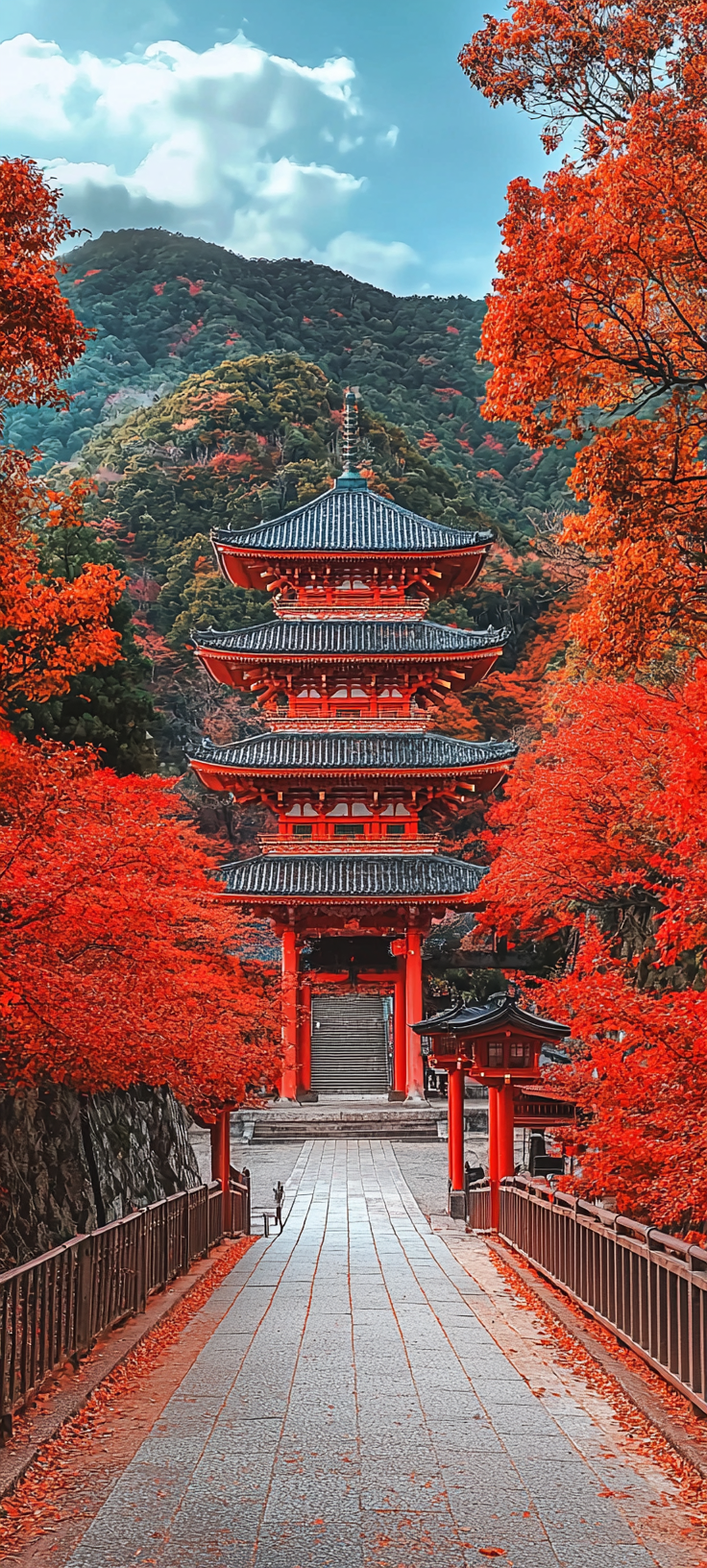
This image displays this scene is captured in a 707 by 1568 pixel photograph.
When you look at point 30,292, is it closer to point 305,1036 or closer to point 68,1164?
point 68,1164

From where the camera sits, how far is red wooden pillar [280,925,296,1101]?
27.8m

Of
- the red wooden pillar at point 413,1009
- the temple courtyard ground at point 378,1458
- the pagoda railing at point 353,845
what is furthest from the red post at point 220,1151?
the pagoda railing at point 353,845

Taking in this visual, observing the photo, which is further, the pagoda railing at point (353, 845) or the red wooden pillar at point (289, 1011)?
the pagoda railing at point (353, 845)

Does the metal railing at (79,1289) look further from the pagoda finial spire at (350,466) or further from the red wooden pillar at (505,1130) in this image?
the pagoda finial spire at (350,466)

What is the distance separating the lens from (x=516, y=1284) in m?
11.2

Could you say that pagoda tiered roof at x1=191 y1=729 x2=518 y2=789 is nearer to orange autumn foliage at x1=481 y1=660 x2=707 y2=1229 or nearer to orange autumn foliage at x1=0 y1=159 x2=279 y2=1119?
orange autumn foliage at x1=481 y1=660 x2=707 y2=1229

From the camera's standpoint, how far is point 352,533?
3328cm

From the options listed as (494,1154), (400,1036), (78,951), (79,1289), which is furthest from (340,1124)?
(79,1289)

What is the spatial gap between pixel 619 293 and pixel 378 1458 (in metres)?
6.59

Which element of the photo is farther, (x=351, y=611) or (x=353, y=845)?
(x=351, y=611)

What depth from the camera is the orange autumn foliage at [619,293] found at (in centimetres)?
717

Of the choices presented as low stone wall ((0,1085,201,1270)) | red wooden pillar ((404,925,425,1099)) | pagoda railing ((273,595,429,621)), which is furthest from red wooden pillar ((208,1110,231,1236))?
pagoda railing ((273,595,429,621))

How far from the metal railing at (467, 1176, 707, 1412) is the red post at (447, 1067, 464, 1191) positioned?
19.6 feet

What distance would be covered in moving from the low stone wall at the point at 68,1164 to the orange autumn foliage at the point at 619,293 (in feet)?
22.9
